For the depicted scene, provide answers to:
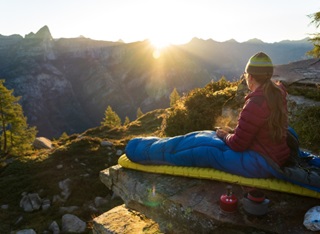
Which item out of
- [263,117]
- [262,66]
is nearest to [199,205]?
[263,117]

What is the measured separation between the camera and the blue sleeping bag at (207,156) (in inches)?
175

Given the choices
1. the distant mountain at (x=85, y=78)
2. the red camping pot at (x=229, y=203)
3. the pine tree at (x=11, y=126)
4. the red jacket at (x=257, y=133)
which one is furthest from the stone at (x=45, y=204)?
the distant mountain at (x=85, y=78)

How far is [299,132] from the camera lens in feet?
27.4

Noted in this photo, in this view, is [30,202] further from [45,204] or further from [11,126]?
[11,126]

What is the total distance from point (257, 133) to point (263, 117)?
350mm

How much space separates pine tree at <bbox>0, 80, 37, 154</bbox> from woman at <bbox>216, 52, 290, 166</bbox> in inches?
1108

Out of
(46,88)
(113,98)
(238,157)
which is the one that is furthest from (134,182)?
(46,88)

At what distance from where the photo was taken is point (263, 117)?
4320 mm

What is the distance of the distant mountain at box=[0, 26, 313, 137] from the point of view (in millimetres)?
156250

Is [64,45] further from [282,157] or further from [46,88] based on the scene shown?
[282,157]

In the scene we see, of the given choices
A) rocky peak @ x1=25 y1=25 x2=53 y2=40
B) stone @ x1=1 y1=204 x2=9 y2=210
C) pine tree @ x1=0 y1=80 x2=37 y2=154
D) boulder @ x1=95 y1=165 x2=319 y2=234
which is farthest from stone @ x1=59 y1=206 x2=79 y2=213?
rocky peak @ x1=25 y1=25 x2=53 y2=40

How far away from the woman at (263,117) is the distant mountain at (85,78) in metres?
150

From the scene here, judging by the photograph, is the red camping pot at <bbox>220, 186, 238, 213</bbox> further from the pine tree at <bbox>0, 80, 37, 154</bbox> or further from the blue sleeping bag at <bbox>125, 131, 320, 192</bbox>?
the pine tree at <bbox>0, 80, 37, 154</bbox>

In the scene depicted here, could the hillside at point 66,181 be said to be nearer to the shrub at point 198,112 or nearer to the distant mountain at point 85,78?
the shrub at point 198,112
